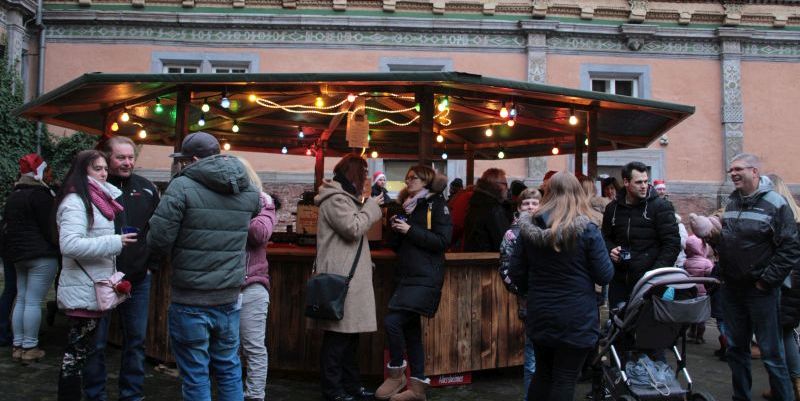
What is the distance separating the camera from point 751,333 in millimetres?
5031

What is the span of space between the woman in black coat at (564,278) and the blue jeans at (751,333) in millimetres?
1765

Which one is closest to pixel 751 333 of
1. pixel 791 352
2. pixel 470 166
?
pixel 791 352

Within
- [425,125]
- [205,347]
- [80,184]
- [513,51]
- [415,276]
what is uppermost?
[513,51]

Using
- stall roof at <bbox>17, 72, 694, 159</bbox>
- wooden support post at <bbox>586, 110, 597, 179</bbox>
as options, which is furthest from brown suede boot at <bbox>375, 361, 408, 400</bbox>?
wooden support post at <bbox>586, 110, 597, 179</bbox>

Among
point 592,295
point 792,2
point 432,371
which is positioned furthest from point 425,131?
point 792,2

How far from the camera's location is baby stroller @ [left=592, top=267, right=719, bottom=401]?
4383 millimetres

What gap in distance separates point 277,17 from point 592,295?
1282 cm

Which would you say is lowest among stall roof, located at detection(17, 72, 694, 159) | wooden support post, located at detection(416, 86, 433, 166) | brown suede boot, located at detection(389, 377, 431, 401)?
brown suede boot, located at detection(389, 377, 431, 401)

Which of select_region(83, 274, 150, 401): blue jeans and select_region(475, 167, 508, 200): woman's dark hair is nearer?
select_region(83, 274, 150, 401): blue jeans

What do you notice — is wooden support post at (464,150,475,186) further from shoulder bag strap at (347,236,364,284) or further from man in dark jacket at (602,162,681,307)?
shoulder bag strap at (347,236,364,284)

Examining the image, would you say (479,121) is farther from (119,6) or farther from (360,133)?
(119,6)

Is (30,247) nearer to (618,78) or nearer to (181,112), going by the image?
(181,112)

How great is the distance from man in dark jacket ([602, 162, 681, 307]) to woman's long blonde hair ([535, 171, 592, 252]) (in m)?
1.47

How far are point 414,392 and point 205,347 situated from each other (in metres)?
2.05
